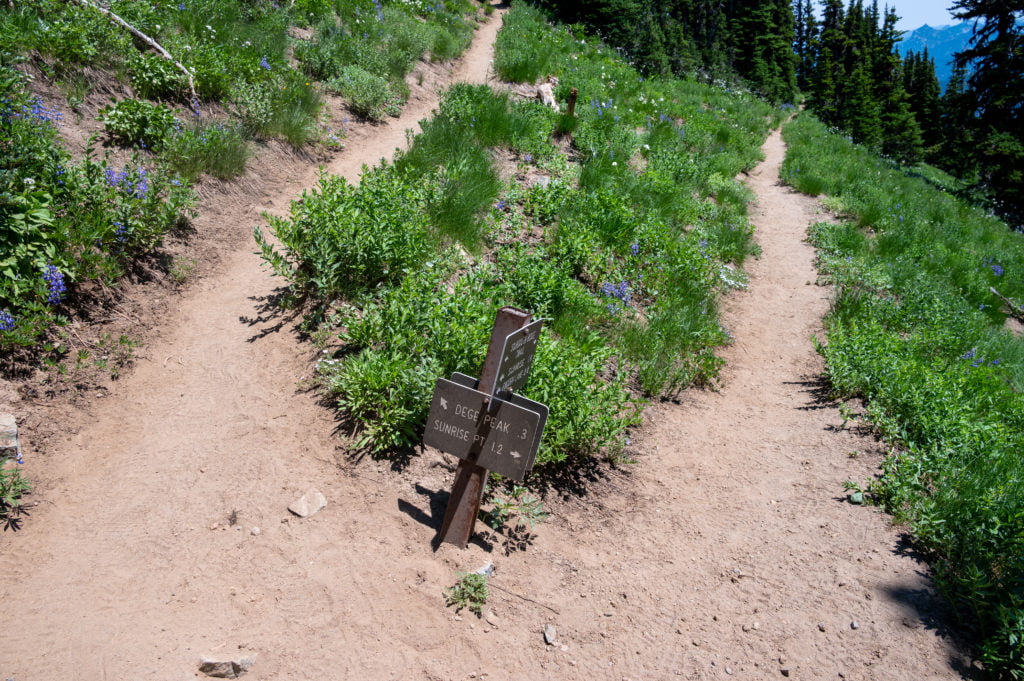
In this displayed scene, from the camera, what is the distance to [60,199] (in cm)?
484

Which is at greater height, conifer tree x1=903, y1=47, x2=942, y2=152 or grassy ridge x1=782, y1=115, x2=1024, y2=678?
conifer tree x1=903, y1=47, x2=942, y2=152

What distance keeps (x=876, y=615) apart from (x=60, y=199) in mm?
6346

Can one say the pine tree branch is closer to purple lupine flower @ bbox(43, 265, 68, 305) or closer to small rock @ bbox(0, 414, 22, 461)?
purple lupine flower @ bbox(43, 265, 68, 305)

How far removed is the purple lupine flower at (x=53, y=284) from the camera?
435 centimetres

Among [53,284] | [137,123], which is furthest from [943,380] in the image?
[137,123]

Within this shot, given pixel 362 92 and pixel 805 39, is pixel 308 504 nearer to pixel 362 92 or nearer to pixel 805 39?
pixel 362 92

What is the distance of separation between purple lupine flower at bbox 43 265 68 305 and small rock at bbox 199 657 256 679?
2.93 m

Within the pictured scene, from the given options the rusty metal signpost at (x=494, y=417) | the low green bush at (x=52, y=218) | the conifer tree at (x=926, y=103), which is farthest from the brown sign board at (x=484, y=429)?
the conifer tree at (x=926, y=103)

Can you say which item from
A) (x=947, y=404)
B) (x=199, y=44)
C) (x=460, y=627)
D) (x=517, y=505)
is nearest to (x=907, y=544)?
(x=947, y=404)

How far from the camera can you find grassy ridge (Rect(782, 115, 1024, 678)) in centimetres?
377

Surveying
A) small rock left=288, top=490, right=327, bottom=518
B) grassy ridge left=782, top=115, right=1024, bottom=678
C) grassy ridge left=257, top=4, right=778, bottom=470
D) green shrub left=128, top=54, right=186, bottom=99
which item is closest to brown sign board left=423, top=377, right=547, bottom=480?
grassy ridge left=257, top=4, right=778, bottom=470

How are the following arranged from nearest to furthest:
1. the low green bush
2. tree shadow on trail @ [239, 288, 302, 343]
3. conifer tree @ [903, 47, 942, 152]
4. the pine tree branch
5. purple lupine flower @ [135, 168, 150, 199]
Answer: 1. the low green bush
2. tree shadow on trail @ [239, 288, 302, 343]
3. purple lupine flower @ [135, 168, 150, 199]
4. the pine tree branch
5. conifer tree @ [903, 47, 942, 152]

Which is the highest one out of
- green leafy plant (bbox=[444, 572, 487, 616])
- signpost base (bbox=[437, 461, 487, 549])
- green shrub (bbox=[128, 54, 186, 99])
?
green shrub (bbox=[128, 54, 186, 99])

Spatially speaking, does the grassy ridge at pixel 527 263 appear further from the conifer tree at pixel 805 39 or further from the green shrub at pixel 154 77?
the conifer tree at pixel 805 39
